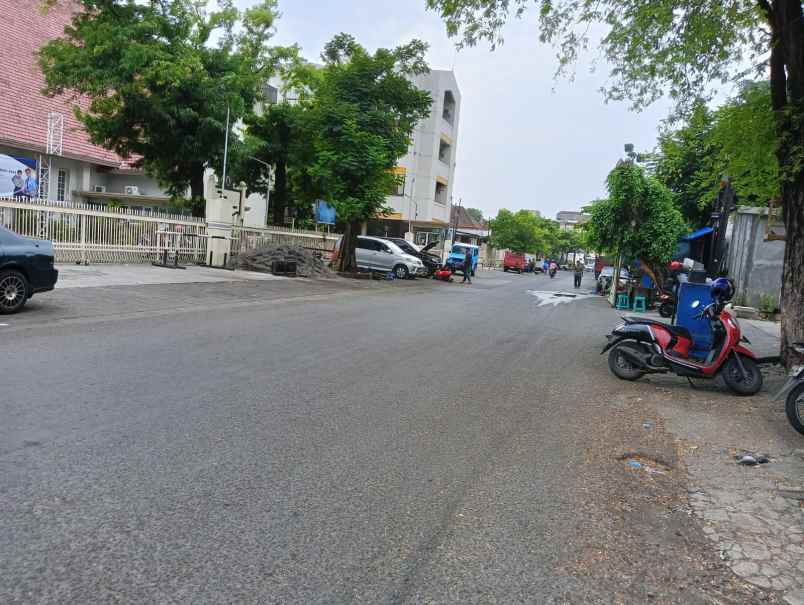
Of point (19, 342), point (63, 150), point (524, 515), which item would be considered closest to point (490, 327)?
point (19, 342)

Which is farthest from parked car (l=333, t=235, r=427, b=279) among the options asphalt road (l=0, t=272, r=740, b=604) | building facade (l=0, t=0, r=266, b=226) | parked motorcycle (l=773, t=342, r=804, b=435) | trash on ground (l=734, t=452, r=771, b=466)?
trash on ground (l=734, t=452, r=771, b=466)

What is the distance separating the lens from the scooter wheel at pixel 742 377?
7598 millimetres

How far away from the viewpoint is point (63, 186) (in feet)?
94.6

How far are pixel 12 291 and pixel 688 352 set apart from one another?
391 inches

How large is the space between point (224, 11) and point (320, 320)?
18.1 meters

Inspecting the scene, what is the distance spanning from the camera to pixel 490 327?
42.3 ft

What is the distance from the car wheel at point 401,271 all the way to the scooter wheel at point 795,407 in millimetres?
24380

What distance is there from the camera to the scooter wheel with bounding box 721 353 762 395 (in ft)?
A: 24.9

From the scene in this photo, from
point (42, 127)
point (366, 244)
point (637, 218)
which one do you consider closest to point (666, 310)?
point (637, 218)

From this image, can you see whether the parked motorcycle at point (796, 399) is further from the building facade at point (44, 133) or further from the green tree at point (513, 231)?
the green tree at point (513, 231)

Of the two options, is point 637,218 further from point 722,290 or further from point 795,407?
point 795,407

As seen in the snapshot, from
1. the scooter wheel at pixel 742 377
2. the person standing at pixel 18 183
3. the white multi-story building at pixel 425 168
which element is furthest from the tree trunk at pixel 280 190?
the scooter wheel at pixel 742 377

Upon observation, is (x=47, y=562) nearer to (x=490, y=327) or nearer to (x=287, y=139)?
(x=490, y=327)

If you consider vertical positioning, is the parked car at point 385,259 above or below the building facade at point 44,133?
below
